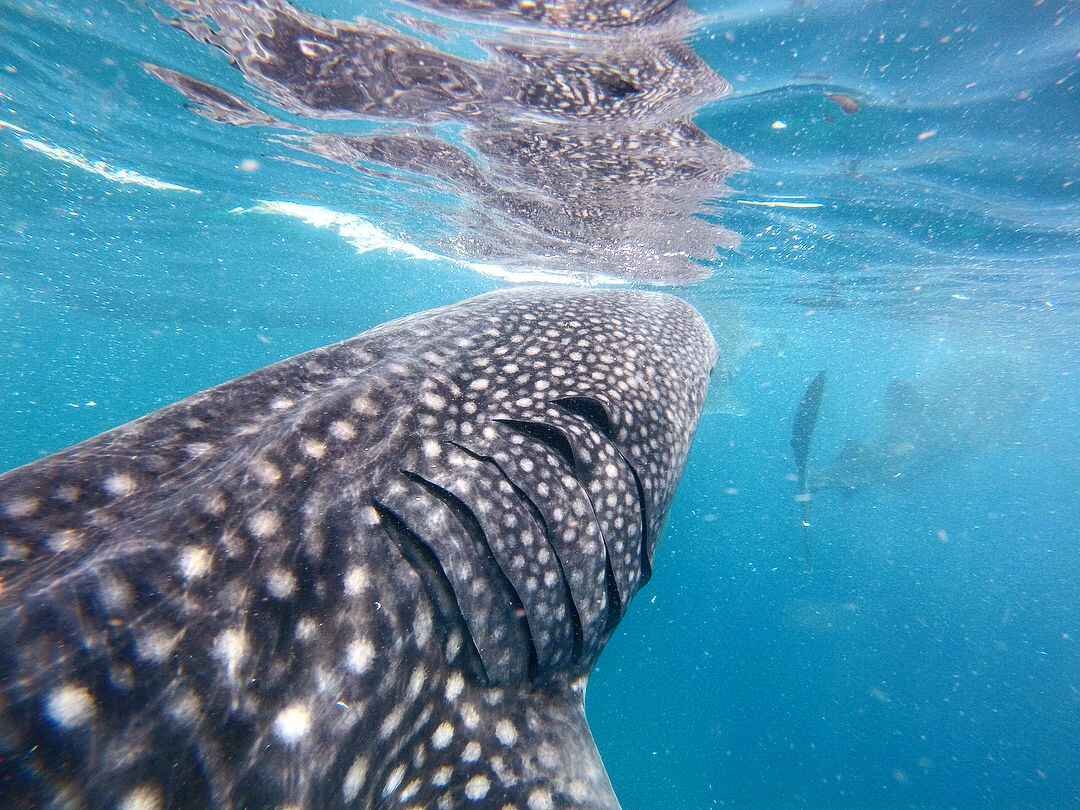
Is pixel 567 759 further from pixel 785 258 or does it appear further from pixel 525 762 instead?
pixel 785 258

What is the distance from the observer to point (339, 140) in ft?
36.6

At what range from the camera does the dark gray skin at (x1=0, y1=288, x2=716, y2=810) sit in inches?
55.5

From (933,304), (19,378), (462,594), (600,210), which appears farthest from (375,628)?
(19,378)

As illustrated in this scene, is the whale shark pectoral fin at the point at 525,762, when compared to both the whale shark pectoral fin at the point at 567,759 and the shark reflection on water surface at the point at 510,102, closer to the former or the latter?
the whale shark pectoral fin at the point at 567,759

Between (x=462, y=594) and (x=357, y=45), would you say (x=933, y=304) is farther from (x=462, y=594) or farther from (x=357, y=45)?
(x=462, y=594)

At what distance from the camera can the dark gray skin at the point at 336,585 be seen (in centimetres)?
141

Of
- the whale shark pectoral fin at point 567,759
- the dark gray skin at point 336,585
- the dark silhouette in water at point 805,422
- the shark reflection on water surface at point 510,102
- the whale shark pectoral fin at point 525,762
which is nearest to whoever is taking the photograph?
the dark gray skin at point 336,585

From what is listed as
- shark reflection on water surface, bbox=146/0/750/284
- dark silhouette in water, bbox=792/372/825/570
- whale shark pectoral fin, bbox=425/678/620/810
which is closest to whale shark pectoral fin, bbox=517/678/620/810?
whale shark pectoral fin, bbox=425/678/620/810

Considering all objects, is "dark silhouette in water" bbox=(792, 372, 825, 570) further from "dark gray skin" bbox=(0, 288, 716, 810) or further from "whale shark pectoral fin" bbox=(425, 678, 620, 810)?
"whale shark pectoral fin" bbox=(425, 678, 620, 810)

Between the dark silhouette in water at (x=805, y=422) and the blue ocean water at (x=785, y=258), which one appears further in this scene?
the dark silhouette in water at (x=805, y=422)

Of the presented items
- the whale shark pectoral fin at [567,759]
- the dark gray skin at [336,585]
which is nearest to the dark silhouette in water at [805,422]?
the dark gray skin at [336,585]

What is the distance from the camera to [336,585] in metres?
1.86

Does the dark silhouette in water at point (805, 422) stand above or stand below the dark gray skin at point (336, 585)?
below

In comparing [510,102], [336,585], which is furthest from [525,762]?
[510,102]
